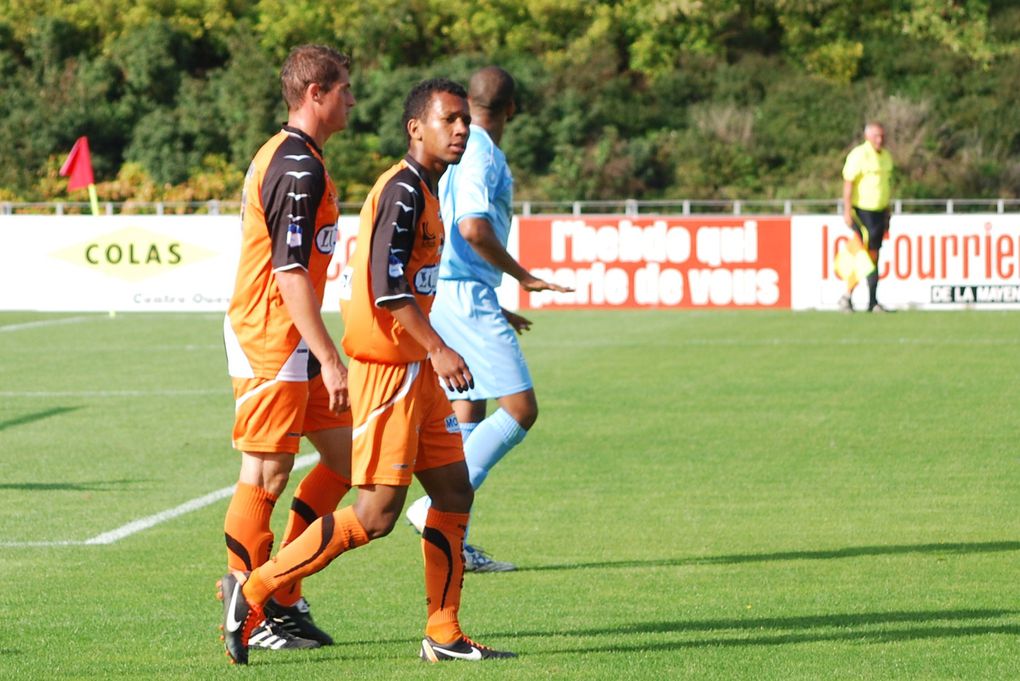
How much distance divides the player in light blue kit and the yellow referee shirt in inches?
641

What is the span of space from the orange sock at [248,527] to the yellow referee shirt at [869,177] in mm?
18275

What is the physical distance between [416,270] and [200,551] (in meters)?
2.78

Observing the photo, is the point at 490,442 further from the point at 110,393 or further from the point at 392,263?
the point at 110,393

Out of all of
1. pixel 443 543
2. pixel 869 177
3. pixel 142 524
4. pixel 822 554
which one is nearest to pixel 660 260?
pixel 869 177

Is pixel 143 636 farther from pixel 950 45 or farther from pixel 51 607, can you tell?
pixel 950 45

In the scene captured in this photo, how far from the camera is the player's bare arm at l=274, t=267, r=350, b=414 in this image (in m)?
5.59

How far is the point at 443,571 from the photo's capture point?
588cm

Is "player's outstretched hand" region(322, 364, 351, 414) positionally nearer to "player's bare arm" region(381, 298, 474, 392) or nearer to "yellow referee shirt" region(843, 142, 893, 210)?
"player's bare arm" region(381, 298, 474, 392)

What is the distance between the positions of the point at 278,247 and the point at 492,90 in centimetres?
226

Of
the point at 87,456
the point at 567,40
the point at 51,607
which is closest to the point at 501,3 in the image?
the point at 567,40

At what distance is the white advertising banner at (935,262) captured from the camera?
24.9 m

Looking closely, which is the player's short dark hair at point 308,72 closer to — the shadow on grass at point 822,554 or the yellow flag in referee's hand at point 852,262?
the shadow on grass at point 822,554

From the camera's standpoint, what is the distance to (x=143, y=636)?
20.6 ft

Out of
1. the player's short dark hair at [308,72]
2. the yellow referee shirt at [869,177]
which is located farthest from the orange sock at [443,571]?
the yellow referee shirt at [869,177]
